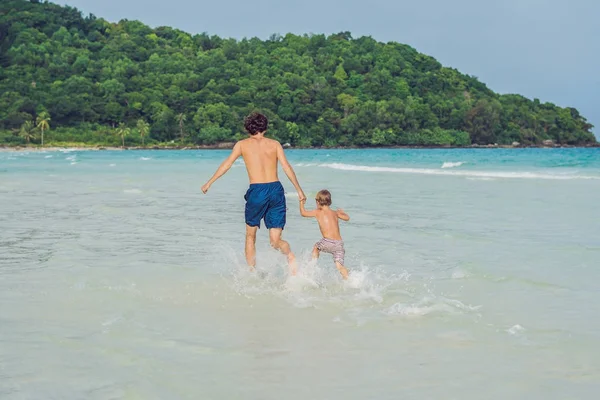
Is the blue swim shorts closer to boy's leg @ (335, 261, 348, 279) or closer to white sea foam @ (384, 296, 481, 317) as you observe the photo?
boy's leg @ (335, 261, 348, 279)

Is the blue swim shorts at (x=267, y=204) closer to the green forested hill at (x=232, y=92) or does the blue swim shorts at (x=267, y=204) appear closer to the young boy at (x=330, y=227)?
the young boy at (x=330, y=227)

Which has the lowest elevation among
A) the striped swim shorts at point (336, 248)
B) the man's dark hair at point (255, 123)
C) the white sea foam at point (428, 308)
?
the white sea foam at point (428, 308)

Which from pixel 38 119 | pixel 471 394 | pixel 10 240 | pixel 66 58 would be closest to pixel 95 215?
pixel 10 240

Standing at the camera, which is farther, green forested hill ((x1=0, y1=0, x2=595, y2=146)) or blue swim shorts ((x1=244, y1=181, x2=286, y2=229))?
green forested hill ((x1=0, y1=0, x2=595, y2=146))

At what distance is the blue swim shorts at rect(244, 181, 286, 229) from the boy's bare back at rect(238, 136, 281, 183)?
0.07m

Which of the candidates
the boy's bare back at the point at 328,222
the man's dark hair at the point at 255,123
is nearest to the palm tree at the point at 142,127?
the man's dark hair at the point at 255,123

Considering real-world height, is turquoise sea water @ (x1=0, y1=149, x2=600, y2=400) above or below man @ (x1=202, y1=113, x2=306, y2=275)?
below

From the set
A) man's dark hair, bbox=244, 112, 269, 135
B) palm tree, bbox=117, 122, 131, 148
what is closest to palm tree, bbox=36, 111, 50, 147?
palm tree, bbox=117, 122, 131, 148

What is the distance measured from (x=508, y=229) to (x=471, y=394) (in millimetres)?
7066

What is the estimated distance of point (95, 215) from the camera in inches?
495

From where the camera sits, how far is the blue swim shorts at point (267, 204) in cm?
665

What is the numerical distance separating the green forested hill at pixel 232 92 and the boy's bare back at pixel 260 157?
347ft

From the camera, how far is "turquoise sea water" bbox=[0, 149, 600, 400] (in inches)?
159

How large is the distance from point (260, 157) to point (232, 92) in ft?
401
